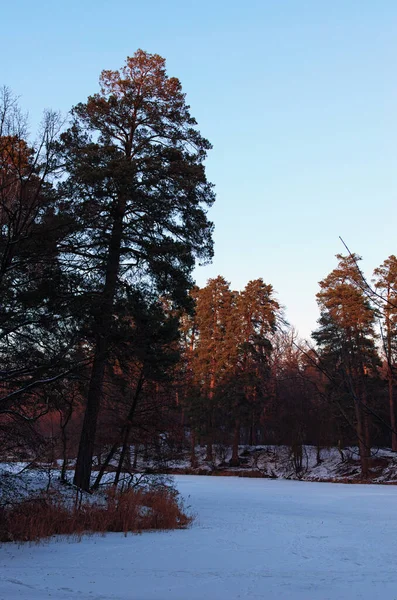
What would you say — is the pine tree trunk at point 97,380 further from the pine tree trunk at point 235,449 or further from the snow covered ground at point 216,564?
the pine tree trunk at point 235,449

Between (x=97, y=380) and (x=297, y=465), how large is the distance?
32.3 metres

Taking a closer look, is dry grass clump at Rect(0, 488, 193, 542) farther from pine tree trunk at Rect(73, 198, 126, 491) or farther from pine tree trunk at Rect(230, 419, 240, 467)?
pine tree trunk at Rect(230, 419, 240, 467)

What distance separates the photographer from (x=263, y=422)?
153 feet

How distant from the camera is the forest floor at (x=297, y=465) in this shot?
39138 mm

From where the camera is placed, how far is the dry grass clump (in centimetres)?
1041

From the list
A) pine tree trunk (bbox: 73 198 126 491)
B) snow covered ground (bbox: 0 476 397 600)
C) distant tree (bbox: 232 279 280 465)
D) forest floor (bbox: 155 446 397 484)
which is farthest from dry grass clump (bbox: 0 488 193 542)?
distant tree (bbox: 232 279 280 465)

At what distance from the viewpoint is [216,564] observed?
28.7 ft

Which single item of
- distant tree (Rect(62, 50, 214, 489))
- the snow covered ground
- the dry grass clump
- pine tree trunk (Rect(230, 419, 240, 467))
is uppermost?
distant tree (Rect(62, 50, 214, 489))

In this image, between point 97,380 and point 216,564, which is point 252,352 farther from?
point 216,564

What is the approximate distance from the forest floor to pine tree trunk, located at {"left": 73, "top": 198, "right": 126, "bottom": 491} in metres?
22.2

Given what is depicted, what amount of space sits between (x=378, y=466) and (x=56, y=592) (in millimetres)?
36969

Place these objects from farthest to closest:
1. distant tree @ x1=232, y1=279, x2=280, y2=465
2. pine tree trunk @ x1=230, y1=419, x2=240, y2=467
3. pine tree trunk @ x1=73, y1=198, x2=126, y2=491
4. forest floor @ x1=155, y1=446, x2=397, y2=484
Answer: pine tree trunk @ x1=230, y1=419, x2=240, y2=467 → distant tree @ x1=232, y1=279, x2=280, y2=465 → forest floor @ x1=155, y1=446, x2=397, y2=484 → pine tree trunk @ x1=73, y1=198, x2=126, y2=491

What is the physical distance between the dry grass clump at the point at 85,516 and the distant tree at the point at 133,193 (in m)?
3.22

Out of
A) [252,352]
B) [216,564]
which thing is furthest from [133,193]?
[252,352]
